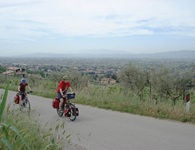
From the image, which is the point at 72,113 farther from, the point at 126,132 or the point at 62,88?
the point at 126,132

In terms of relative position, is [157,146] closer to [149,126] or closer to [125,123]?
[149,126]

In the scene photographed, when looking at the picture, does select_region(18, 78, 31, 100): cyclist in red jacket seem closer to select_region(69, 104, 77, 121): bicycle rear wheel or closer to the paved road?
the paved road

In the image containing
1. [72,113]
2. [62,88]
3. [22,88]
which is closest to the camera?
[72,113]

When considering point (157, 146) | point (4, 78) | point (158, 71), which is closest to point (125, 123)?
point (157, 146)

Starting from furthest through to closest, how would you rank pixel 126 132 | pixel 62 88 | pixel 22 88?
pixel 22 88
pixel 62 88
pixel 126 132

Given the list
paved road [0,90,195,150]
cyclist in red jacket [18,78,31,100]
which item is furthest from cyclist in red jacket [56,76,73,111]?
cyclist in red jacket [18,78,31,100]

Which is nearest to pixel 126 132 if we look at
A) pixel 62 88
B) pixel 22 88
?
pixel 62 88

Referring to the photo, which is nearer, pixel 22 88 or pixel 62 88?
pixel 62 88

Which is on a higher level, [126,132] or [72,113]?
[72,113]

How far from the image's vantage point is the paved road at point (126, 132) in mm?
7684

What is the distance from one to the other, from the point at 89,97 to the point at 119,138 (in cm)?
782

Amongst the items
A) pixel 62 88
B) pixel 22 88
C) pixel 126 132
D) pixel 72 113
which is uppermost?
pixel 62 88

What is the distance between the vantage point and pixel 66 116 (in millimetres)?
11492

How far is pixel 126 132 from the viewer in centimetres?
911
